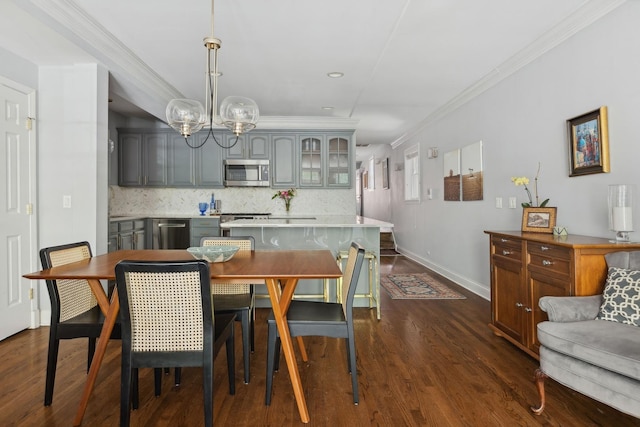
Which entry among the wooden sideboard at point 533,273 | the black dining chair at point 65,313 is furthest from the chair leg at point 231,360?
the wooden sideboard at point 533,273

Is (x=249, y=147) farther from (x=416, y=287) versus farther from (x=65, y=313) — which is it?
(x=65, y=313)

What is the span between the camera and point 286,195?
6.15 metres

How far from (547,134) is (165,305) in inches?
129

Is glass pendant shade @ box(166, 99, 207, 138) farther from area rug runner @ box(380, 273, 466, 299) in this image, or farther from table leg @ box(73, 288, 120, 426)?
area rug runner @ box(380, 273, 466, 299)

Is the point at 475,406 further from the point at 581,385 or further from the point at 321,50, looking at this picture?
the point at 321,50

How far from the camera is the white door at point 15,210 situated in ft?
9.94

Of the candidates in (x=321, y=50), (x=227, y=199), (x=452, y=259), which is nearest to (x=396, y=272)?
(x=452, y=259)

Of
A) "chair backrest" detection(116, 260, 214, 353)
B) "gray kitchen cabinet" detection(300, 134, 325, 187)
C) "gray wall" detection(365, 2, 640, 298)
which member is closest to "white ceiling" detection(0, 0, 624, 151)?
"gray wall" detection(365, 2, 640, 298)

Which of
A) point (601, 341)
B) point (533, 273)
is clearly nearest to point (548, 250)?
point (533, 273)

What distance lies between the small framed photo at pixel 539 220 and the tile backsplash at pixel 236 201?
341 cm

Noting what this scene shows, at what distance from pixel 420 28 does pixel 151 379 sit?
323 centimetres

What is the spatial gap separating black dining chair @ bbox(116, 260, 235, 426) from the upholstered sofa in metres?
1.70

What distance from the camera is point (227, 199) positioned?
634 cm

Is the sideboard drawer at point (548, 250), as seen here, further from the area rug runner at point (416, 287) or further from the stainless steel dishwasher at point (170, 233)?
the stainless steel dishwasher at point (170, 233)
